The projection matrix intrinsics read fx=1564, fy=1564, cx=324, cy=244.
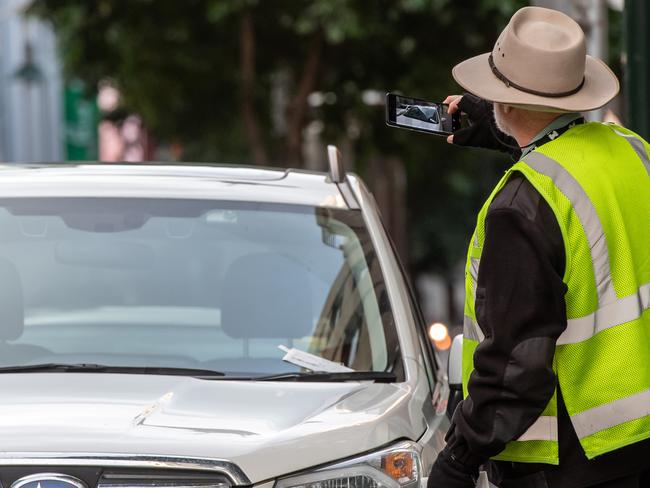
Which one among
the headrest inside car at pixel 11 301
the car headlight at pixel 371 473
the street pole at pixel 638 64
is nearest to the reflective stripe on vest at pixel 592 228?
the car headlight at pixel 371 473

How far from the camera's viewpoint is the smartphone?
4.18m

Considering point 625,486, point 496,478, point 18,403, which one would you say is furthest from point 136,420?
point 625,486

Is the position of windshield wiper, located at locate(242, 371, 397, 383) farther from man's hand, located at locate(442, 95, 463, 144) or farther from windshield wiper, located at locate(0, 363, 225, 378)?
man's hand, located at locate(442, 95, 463, 144)

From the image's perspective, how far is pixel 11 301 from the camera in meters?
4.68

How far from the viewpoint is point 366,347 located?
4395 mm

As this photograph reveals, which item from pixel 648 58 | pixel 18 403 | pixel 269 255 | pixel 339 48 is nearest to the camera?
pixel 18 403

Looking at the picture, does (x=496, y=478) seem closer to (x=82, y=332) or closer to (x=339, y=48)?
(x=82, y=332)

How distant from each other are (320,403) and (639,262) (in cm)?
90

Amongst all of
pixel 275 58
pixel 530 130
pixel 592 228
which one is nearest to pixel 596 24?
pixel 530 130

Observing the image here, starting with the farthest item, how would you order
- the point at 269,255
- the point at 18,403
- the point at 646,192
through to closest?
the point at 269,255 < the point at 18,403 < the point at 646,192

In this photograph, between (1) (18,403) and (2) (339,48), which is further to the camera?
(2) (339,48)

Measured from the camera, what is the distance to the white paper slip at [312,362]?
165 inches

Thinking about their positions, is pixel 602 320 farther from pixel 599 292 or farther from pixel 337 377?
pixel 337 377

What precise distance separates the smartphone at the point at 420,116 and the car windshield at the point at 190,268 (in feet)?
1.92
